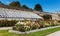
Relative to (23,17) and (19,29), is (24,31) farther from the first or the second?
(23,17)

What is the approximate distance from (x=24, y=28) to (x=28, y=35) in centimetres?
217

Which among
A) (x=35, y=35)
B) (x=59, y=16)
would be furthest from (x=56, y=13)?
(x=35, y=35)

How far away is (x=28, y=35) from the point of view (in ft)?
50.0

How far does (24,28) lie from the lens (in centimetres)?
1728

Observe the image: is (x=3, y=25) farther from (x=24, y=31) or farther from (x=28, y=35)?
(x=28, y=35)

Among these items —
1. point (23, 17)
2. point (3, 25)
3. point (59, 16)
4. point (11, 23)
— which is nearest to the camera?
point (3, 25)

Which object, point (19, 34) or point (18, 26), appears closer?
point (19, 34)

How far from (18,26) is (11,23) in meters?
10.1

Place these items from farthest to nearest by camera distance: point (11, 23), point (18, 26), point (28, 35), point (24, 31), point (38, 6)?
1. point (38, 6)
2. point (11, 23)
3. point (18, 26)
4. point (24, 31)
5. point (28, 35)

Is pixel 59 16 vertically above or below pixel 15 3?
below

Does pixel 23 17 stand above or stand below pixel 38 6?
below

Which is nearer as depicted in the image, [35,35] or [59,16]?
[35,35]

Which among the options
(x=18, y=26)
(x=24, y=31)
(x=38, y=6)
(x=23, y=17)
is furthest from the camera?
(x=38, y=6)

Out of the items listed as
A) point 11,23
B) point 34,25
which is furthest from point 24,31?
point 11,23
